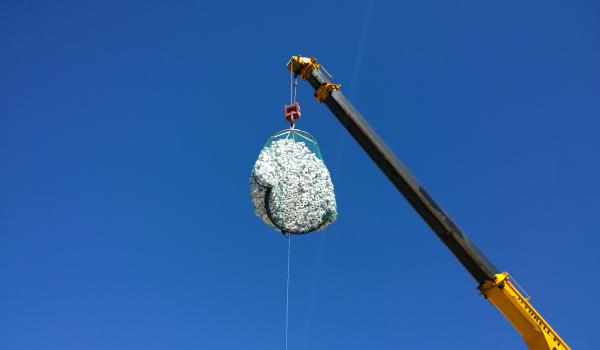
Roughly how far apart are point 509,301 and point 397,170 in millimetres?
3256

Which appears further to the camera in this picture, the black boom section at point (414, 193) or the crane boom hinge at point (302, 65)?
the crane boom hinge at point (302, 65)

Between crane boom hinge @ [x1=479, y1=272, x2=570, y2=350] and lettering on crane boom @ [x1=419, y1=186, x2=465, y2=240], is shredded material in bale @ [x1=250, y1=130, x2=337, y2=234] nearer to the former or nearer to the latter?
lettering on crane boom @ [x1=419, y1=186, x2=465, y2=240]

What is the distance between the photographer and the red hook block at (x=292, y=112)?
10344 millimetres

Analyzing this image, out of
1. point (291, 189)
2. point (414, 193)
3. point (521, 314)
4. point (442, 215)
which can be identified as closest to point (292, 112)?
point (291, 189)

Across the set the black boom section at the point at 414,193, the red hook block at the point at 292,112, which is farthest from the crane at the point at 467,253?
the red hook block at the point at 292,112

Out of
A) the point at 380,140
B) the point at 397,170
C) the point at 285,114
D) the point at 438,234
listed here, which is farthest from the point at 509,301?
the point at 285,114

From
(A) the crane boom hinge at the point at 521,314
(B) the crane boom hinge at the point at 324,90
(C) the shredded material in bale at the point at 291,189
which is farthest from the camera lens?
(B) the crane boom hinge at the point at 324,90

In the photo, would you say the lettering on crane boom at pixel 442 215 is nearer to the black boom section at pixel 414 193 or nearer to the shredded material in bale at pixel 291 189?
the black boom section at pixel 414 193

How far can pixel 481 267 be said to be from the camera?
1036cm

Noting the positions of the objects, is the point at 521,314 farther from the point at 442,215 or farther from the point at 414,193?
the point at 414,193

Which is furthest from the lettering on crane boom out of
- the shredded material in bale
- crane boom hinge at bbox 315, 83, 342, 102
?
crane boom hinge at bbox 315, 83, 342, 102

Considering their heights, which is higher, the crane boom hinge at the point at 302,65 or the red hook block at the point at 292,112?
the crane boom hinge at the point at 302,65

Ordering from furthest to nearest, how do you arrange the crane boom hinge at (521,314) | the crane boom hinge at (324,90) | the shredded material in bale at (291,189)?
1. the crane boom hinge at (324,90)
2. the crane boom hinge at (521,314)
3. the shredded material in bale at (291,189)

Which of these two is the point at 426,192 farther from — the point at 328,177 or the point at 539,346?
the point at 539,346
